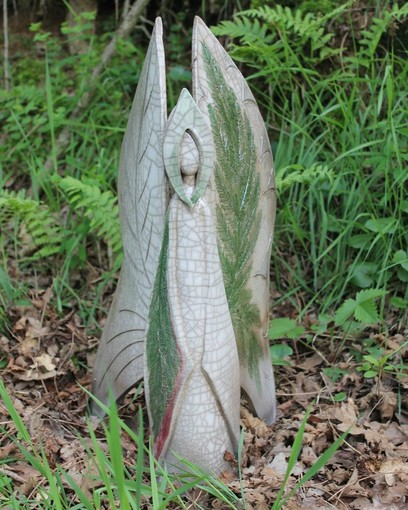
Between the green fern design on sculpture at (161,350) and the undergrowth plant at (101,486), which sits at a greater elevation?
the green fern design on sculpture at (161,350)

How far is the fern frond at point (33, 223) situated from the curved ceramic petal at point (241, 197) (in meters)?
1.33

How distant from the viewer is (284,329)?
3111 mm

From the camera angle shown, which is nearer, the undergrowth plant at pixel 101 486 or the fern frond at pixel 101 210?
the undergrowth plant at pixel 101 486

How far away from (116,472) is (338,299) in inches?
77.6

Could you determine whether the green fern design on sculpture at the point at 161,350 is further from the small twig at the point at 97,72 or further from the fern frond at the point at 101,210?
the small twig at the point at 97,72

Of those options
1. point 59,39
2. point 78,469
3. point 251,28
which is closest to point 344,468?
point 78,469

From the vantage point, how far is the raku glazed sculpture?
7.56 feet

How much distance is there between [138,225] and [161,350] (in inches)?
17.0

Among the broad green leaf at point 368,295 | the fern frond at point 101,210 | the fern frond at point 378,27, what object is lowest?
the broad green leaf at point 368,295

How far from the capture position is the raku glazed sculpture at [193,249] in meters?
2.30

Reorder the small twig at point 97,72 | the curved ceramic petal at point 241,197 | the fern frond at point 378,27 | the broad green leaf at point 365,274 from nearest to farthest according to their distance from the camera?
the curved ceramic petal at point 241,197, the broad green leaf at point 365,274, the fern frond at point 378,27, the small twig at point 97,72

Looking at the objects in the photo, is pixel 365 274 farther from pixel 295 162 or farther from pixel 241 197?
pixel 241 197

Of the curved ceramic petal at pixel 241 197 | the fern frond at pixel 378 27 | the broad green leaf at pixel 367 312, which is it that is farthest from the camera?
the fern frond at pixel 378 27

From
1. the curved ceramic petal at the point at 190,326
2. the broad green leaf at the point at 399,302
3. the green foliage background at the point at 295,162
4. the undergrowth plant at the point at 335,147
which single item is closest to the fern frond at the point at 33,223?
the green foliage background at the point at 295,162
